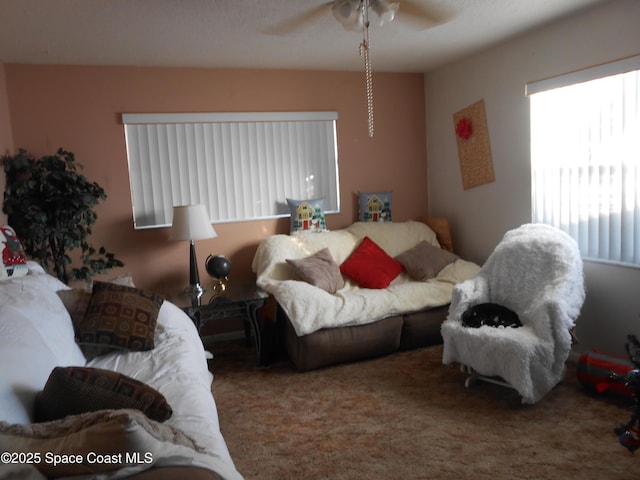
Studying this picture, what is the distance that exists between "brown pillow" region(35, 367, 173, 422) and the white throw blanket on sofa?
5.83ft

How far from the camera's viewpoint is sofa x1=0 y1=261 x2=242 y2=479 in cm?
125

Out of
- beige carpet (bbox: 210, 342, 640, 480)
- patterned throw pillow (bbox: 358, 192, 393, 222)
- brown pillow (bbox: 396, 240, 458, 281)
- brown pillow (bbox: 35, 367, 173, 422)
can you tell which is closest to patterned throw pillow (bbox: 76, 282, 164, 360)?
beige carpet (bbox: 210, 342, 640, 480)

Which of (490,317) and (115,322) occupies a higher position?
(115,322)

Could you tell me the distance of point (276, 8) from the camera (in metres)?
2.77

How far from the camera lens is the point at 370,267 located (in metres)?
4.09

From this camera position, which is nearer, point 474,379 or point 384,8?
point 384,8

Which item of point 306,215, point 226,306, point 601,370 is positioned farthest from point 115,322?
point 601,370

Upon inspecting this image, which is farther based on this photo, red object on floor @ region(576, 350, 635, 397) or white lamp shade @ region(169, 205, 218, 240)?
white lamp shade @ region(169, 205, 218, 240)

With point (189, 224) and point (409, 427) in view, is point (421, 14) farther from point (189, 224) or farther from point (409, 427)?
point (409, 427)

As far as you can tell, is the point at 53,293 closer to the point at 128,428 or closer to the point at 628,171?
the point at 128,428

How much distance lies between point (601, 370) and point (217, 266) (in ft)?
8.88

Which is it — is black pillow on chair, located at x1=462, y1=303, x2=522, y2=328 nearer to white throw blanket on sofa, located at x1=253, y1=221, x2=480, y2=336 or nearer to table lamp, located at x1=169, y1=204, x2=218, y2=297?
white throw blanket on sofa, located at x1=253, y1=221, x2=480, y2=336

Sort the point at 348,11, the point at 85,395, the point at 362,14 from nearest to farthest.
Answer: the point at 85,395 → the point at 348,11 → the point at 362,14

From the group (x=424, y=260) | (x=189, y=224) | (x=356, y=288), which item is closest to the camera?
(x=189, y=224)
